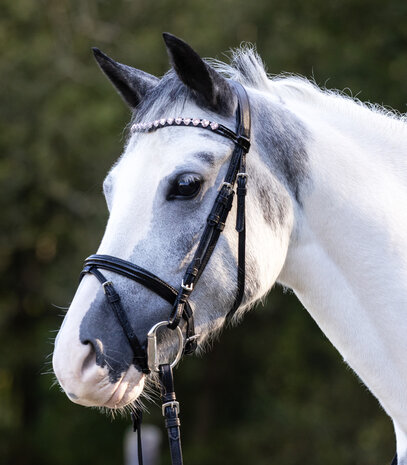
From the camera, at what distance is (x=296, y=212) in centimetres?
292

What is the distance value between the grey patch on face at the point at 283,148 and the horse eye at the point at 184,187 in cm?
37

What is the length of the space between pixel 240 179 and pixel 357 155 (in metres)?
0.58

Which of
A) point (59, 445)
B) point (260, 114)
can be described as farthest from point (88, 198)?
point (260, 114)

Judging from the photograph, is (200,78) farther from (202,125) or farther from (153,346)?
(153,346)

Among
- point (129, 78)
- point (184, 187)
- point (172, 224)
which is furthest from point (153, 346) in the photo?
point (129, 78)

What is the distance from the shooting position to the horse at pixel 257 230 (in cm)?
259

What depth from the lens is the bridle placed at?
8.47 feet

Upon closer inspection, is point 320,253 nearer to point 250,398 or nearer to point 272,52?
point 272,52

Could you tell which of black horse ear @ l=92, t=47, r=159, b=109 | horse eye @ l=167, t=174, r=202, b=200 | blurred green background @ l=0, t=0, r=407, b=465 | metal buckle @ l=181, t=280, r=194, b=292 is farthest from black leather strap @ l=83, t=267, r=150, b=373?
blurred green background @ l=0, t=0, r=407, b=465

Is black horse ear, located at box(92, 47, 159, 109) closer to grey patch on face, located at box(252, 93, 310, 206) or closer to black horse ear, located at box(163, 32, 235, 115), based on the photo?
black horse ear, located at box(163, 32, 235, 115)

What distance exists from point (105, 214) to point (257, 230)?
11.4 meters

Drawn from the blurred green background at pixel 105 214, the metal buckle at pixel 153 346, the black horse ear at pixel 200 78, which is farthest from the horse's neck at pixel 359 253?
the blurred green background at pixel 105 214

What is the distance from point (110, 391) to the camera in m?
2.54

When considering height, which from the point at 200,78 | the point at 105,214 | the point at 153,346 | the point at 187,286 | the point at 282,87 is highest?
the point at 105,214
